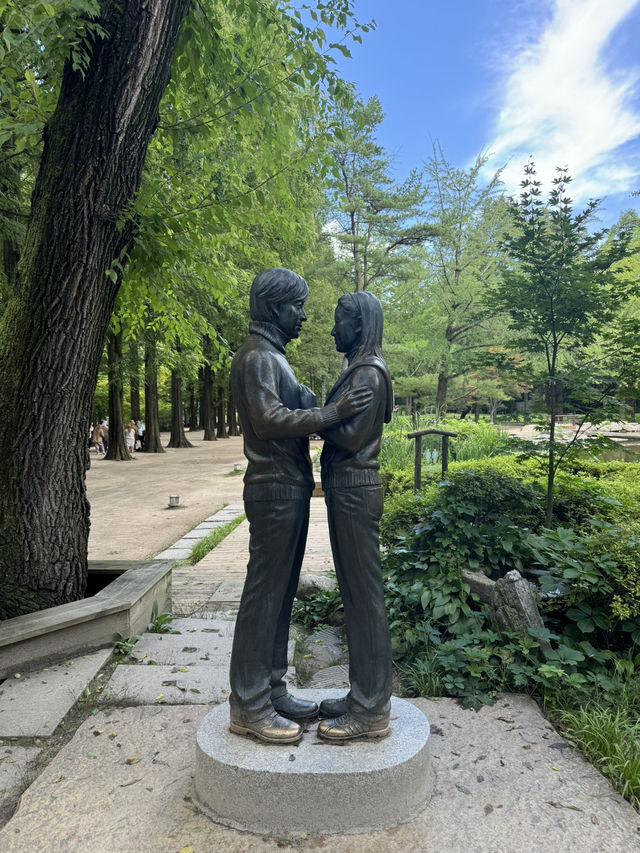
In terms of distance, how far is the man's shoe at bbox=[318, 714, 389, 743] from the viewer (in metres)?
2.51

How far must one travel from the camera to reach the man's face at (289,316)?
2.71 meters

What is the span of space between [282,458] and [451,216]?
75.3 ft

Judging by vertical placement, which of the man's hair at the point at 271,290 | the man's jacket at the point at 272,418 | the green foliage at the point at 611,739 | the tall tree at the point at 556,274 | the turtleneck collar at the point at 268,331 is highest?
the tall tree at the point at 556,274

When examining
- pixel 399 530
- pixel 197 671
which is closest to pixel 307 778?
pixel 197 671

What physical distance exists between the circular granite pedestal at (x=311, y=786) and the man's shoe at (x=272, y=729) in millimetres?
34

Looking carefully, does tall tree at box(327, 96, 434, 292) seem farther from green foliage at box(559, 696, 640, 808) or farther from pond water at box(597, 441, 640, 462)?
green foliage at box(559, 696, 640, 808)

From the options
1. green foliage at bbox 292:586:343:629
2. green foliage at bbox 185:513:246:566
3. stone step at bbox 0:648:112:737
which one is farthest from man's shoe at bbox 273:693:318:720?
green foliage at bbox 185:513:246:566

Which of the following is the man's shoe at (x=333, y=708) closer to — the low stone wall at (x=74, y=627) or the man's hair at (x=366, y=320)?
the man's hair at (x=366, y=320)

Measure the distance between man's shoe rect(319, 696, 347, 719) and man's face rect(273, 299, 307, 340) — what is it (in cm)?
184

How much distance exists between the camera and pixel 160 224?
4.92m

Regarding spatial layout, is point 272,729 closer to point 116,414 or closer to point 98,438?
point 116,414

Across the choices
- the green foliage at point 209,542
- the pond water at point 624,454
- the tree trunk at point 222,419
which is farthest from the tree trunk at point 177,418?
the pond water at point 624,454

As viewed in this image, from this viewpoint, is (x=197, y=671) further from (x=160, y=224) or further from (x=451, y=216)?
(x=451, y=216)

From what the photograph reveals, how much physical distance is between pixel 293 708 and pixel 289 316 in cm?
196
